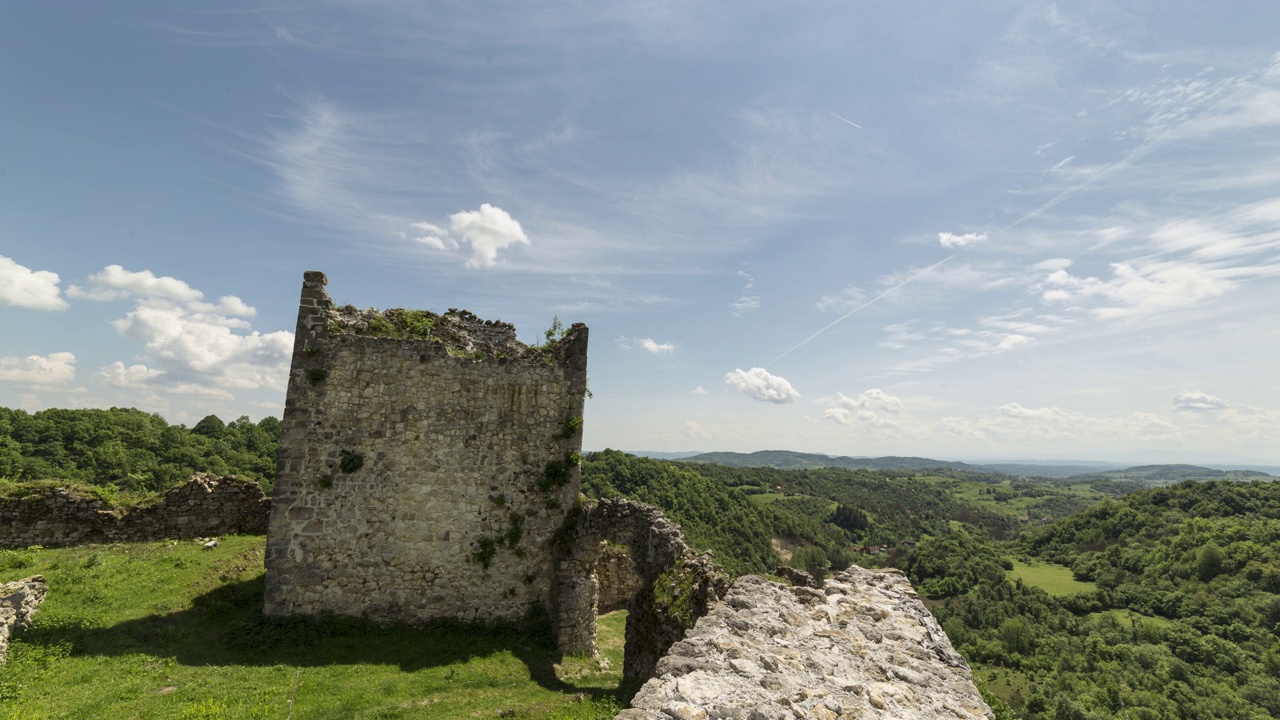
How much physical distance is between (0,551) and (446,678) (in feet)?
43.5

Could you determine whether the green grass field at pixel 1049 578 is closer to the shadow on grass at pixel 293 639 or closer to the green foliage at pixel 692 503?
the green foliage at pixel 692 503

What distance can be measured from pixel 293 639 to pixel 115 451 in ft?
97.4

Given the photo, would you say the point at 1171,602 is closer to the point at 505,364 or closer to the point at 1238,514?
the point at 1238,514

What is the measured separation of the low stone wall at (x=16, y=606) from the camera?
28.8 feet

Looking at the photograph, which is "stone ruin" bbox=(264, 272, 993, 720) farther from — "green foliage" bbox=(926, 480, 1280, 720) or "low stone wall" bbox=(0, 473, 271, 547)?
"green foliage" bbox=(926, 480, 1280, 720)

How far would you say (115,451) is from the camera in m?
29.0

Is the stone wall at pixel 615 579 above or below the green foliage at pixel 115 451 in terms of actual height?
below

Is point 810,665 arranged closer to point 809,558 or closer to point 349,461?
point 349,461

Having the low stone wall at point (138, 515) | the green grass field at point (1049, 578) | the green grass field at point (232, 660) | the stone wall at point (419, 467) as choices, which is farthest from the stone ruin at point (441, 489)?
the green grass field at point (1049, 578)

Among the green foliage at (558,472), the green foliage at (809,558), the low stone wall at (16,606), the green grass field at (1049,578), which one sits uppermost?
the green foliage at (558,472)

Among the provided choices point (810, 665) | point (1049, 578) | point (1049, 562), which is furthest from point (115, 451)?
point (1049, 562)

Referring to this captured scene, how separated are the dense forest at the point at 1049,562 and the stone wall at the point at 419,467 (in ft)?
36.0

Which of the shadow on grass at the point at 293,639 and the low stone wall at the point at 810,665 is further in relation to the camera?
the shadow on grass at the point at 293,639

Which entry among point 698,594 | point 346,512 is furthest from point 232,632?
point 698,594
